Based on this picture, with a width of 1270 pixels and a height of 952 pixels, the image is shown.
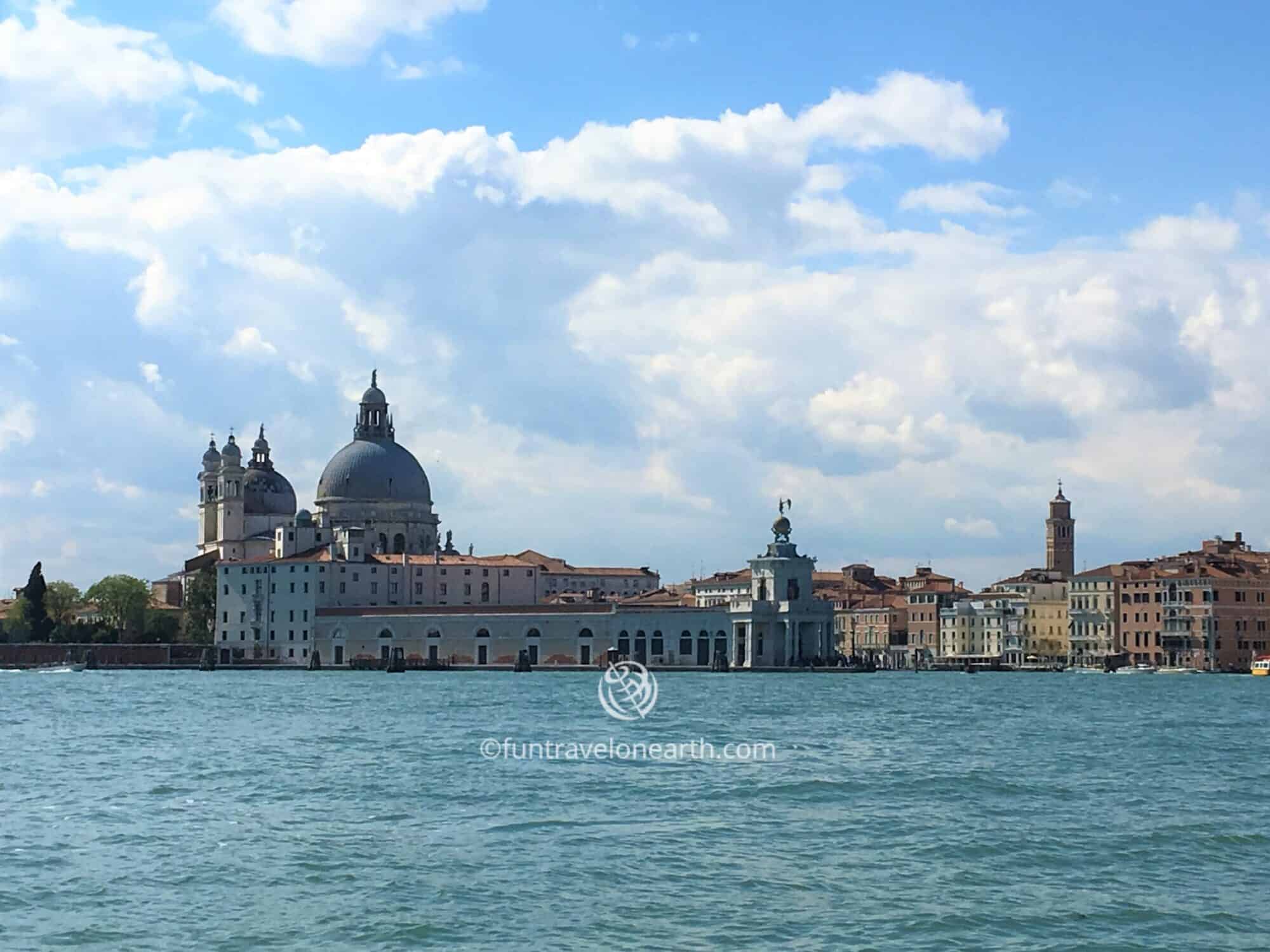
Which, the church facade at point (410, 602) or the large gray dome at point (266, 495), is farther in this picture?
the large gray dome at point (266, 495)

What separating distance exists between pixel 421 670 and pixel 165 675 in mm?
10418

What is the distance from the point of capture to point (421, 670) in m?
78.4

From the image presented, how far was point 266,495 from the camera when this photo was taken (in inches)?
3794

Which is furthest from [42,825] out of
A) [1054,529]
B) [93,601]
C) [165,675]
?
[1054,529]

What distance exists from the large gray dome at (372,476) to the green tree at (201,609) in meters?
6.65

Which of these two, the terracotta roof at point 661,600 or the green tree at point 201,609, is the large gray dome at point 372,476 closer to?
the green tree at point 201,609

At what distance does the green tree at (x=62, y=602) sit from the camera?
8781cm

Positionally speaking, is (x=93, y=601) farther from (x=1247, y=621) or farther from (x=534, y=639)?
(x=1247, y=621)

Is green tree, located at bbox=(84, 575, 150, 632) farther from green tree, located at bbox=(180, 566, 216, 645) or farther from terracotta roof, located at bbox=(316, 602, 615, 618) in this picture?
terracotta roof, located at bbox=(316, 602, 615, 618)

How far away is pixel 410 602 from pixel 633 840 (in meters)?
68.5

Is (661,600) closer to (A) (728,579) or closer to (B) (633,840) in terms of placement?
(A) (728,579)

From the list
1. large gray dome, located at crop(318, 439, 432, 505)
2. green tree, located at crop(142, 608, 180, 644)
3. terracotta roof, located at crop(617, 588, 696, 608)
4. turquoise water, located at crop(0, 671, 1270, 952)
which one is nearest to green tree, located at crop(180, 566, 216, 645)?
green tree, located at crop(142, 608, 180, 644)

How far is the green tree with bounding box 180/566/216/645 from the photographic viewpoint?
86238 millimetres

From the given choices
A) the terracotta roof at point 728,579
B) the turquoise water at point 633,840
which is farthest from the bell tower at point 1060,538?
the turquoise water at point 633,840
